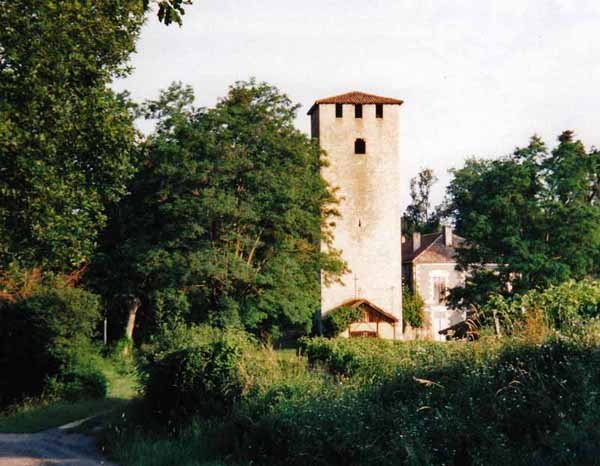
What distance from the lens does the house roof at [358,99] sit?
47.6 meters

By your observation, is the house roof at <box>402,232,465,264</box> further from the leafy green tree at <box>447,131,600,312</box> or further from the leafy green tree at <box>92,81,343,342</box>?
the leafy green tree at <box>92,81,343,342</box>

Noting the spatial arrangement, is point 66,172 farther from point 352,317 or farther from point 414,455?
point 352,317

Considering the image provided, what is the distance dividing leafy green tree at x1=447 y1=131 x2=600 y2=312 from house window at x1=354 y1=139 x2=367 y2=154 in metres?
9.99

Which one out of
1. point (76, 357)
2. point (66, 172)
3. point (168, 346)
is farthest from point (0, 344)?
point (168, 346)

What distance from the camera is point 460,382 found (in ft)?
29.6

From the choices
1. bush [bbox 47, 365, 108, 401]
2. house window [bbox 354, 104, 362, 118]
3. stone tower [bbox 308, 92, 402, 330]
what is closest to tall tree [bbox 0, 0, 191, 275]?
bush [bbox 47, 365, 108, 401]

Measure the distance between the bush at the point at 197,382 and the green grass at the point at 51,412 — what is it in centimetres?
283

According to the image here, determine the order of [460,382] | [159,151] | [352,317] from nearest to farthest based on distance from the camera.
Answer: [460,382] → [159,151] → [352,317]

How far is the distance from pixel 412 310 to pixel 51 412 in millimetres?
37070

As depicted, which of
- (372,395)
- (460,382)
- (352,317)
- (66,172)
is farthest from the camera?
(352,317)

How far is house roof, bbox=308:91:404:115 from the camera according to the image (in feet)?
156

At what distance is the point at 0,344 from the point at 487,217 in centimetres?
2316

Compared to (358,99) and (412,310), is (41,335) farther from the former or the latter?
(412,310)

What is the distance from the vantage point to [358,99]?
48.1m
